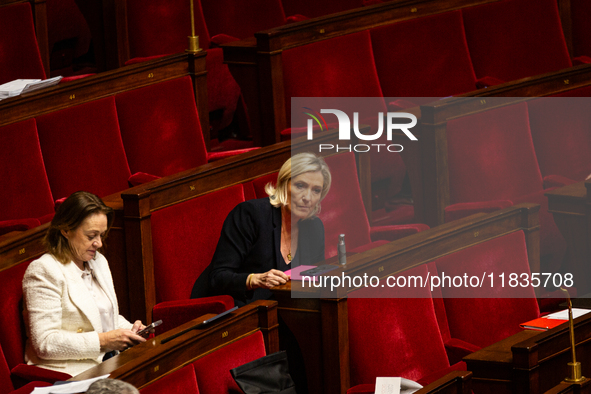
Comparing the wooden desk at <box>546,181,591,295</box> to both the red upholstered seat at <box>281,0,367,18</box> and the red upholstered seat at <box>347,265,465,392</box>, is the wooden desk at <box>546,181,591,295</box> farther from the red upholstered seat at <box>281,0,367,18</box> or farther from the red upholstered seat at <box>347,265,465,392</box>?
the red upholstered seat at <box>281,0,367,18</box>

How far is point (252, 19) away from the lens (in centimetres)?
111

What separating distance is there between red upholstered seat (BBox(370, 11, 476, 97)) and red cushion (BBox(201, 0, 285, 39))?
0.18 metres

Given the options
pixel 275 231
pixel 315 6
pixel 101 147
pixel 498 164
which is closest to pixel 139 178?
pixel 101 147

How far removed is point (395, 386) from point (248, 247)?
0.57 ft

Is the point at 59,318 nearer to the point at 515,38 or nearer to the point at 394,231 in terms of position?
the point at 394,231

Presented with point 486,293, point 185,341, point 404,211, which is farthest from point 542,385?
point 404,211

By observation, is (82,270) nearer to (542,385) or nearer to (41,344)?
(41,344)

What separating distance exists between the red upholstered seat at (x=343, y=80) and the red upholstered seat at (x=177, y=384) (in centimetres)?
45

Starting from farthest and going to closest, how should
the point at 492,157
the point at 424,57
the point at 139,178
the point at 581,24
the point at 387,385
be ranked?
the point at 581,24 → the point at 424,57 → the point at 492,157 → the point at 139,178 → the point at 387,385

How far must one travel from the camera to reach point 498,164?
0.90 m

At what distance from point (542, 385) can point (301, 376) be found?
159 mm

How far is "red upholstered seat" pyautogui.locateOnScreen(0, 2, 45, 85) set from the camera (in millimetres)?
928

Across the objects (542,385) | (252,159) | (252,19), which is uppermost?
(252,19)

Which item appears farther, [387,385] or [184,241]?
[184,241]
